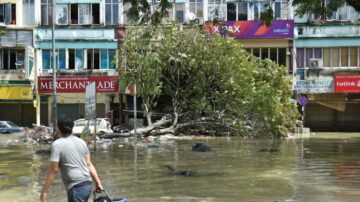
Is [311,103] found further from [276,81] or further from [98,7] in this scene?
[98,7]

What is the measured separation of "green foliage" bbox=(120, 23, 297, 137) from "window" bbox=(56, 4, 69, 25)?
12.8 m

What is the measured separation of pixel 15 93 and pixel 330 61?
79.5ft

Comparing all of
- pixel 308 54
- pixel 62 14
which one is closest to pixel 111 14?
pixel 62 14

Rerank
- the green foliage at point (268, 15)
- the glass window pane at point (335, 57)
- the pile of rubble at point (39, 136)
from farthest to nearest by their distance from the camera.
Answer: the glass window pane at point (335, 57) < the pile of rubble at point (39, 136) < the green foliage at point (268, 15)

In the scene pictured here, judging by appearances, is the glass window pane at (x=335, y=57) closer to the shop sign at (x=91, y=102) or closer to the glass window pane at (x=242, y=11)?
the glass window pane at (x=242, y=11)

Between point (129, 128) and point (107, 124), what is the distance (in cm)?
151

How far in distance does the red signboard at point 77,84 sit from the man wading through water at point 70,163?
38643mm

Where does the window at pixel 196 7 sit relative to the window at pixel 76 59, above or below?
above

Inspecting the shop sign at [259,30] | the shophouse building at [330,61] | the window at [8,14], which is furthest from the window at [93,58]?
the shophouse building at [330,61]

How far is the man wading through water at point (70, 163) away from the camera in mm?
6836

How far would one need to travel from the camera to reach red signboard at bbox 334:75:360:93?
4425 cm

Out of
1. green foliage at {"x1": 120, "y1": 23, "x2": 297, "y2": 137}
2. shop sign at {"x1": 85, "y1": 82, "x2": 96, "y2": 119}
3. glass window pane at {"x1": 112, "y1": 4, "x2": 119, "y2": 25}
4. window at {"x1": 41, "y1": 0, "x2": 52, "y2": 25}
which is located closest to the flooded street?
shop sign at {"x1": 85, "y1": 82, "x2": 96, "y2": 119}

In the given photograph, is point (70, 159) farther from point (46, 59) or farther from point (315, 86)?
point (46, 59)

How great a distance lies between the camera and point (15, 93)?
152 feet
